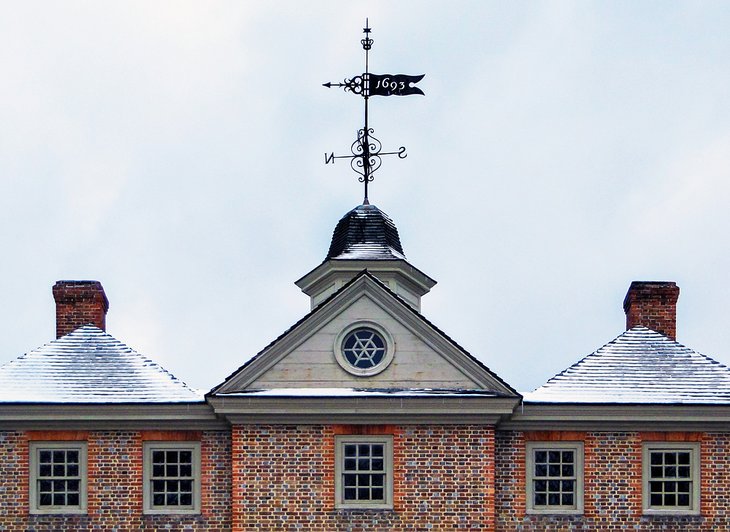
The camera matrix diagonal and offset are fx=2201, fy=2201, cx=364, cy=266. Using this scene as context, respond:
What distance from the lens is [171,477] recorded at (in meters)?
42.5

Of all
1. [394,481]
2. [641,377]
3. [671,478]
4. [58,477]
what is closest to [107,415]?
[58,477]

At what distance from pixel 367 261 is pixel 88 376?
631 cm

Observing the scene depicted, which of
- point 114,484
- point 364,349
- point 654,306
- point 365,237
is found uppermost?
point 365,237

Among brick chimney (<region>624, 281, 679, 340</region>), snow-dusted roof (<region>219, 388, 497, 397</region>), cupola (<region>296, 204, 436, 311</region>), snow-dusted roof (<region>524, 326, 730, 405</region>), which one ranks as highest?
cupola (<region>296, 204, 436, 311</region>)

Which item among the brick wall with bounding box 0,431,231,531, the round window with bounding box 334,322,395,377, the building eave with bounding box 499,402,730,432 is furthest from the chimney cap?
the brick wall with bounding box 0,431,231,531

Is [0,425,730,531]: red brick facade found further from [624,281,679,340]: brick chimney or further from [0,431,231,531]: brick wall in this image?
[624,281,679,340]: brick chimney

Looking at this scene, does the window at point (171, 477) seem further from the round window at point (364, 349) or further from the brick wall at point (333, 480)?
the round window at point (364, 349)

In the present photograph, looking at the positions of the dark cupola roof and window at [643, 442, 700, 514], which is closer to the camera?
window at [643, 442, 700, 514]

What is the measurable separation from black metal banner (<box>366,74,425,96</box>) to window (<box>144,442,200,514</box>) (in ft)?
27.5

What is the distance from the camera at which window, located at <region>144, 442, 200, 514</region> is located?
42438 mm

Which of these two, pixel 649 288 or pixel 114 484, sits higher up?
pixel 649 288

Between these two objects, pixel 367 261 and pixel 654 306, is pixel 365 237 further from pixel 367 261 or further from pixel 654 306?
pixel 654 306

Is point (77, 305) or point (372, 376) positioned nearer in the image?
point (372, 376)

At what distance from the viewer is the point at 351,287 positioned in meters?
42.4
